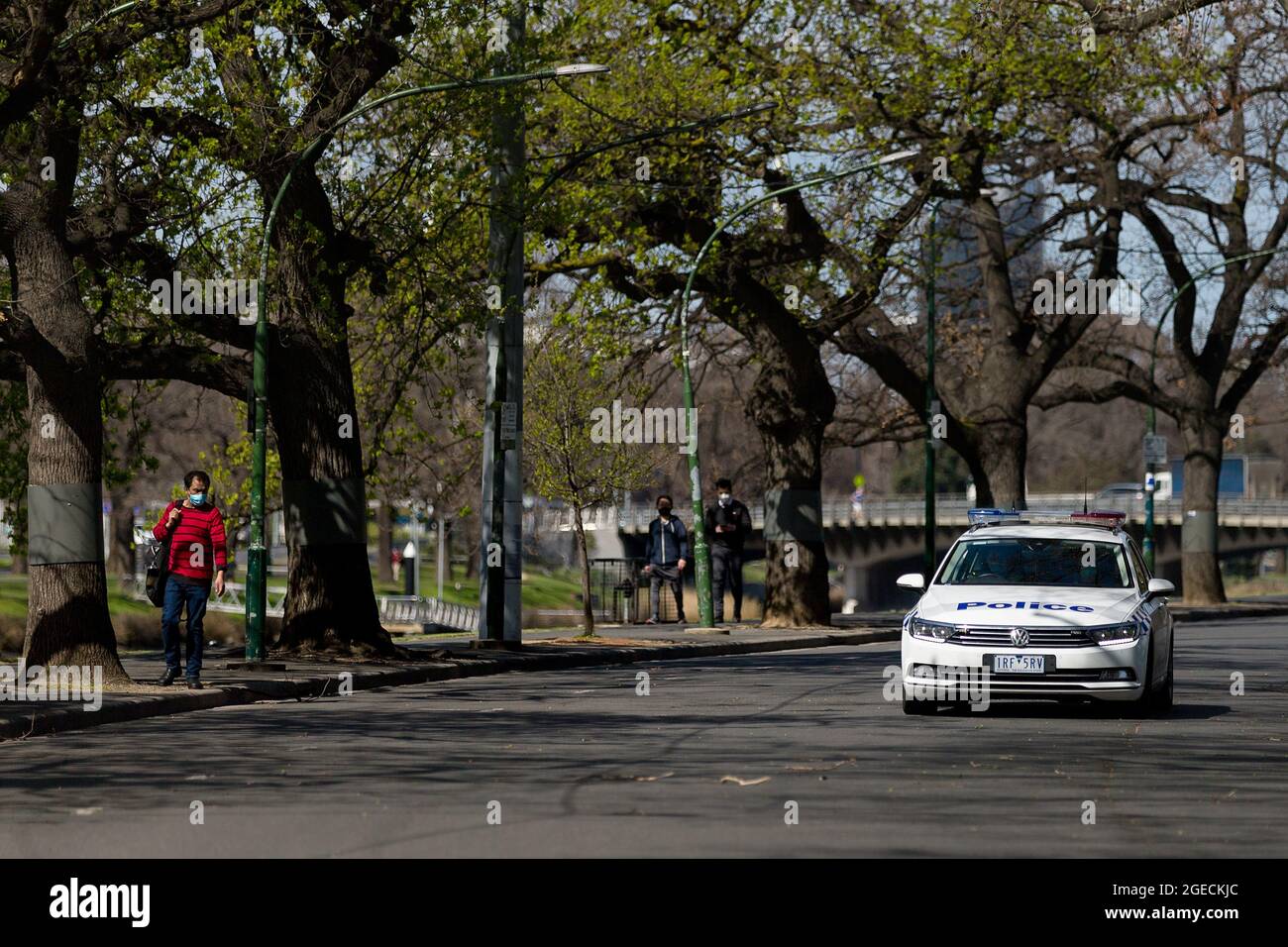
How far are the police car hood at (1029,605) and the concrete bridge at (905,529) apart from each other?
5693 cm

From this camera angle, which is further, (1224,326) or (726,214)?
(1224,326)

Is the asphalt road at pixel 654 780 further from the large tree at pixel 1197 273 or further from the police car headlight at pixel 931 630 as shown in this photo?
the large tree at pixel 1197 273

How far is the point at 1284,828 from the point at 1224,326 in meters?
36.7

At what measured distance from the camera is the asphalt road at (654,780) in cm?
945

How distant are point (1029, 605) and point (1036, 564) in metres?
1.07

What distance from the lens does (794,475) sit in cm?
3269

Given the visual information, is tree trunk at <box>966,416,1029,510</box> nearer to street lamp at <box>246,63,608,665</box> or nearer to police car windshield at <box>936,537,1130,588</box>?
street lamp at <box>246,63,608,665</box>

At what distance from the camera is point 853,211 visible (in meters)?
32.9

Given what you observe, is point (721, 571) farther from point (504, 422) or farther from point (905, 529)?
point (905, 529)

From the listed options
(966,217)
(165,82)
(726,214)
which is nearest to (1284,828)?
(165,82)

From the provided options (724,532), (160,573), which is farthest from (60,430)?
(724,532)

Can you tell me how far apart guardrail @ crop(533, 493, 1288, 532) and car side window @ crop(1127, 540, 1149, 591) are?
5721 centimetres

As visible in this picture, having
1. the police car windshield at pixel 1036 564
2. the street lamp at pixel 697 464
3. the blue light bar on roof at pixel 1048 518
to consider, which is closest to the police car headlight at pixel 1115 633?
the police car windshield at pixel 1036 564
